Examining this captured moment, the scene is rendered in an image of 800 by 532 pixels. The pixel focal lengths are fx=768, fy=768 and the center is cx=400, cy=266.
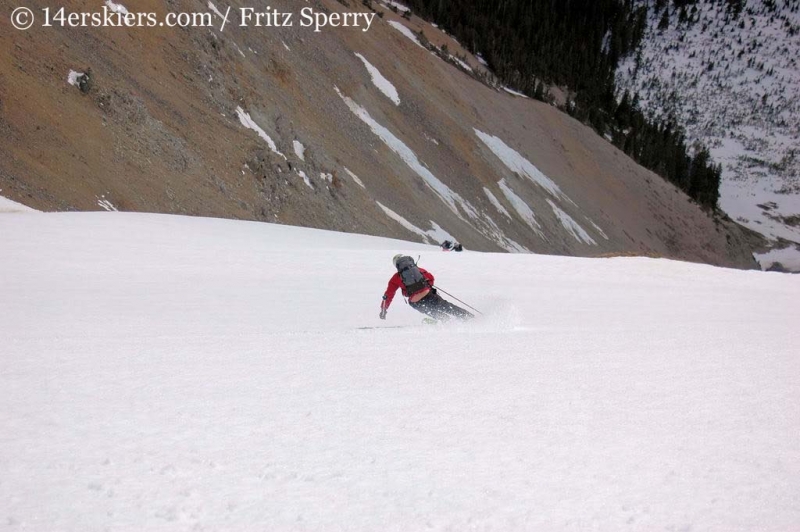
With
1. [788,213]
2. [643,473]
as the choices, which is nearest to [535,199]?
[643,473]

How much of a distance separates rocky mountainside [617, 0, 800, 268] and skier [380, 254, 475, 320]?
139 metres

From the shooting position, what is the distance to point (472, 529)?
4180 millimetres

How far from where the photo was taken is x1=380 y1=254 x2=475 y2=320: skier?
42.3 ft

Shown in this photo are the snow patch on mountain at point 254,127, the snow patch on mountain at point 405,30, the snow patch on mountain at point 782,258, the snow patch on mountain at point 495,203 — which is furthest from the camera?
the snow patch on mountain at point 782,258

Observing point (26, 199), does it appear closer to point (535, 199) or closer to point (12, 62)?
point (12, 62)

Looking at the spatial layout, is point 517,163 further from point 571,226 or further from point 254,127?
point 254,127

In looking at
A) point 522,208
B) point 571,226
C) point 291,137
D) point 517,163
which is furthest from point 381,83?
point 571,226

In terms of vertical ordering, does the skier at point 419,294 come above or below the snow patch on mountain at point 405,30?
below

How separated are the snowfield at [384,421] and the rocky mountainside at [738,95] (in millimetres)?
141939

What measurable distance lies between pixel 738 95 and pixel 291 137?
6146 inches

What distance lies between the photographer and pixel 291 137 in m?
45.0

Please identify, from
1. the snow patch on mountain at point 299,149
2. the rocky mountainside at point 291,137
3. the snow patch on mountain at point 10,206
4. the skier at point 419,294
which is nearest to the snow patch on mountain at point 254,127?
the rocky mountainside at point 291,137

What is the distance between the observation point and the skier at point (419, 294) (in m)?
12.9

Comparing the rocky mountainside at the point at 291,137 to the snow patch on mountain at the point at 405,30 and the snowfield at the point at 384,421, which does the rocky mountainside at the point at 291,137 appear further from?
the snowfield at the point at 384,421
